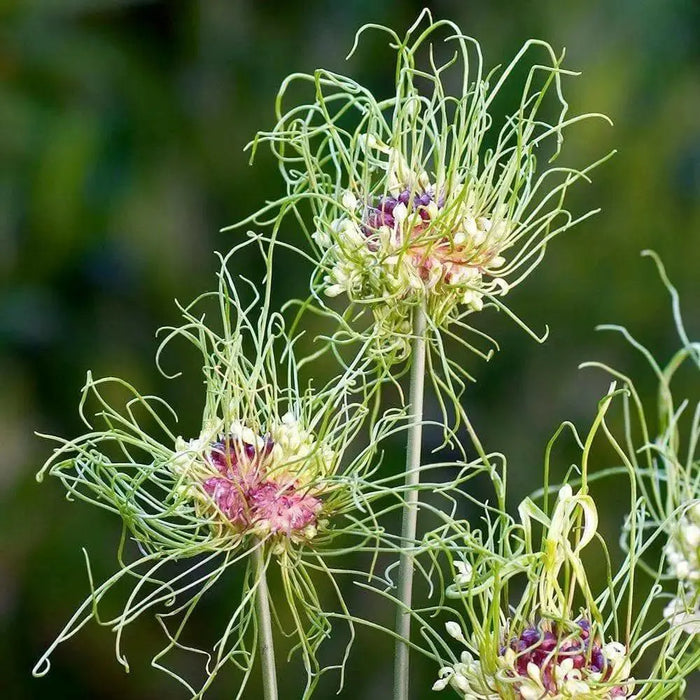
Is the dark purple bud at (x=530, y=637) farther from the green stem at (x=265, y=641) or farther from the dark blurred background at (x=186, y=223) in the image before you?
the dark blurred background at (x=186, y=223)

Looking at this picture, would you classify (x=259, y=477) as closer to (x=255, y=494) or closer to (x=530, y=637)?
(x=255, y=494)

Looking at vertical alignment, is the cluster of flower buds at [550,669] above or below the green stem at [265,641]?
above

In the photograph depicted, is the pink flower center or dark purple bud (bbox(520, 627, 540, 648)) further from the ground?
dark purple bud (bbox(520, 627, 540, 648))

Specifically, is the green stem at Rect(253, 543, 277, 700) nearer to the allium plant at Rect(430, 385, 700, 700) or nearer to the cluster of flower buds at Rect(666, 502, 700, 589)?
the allium plant at Rect(430, 385, 700, 700)

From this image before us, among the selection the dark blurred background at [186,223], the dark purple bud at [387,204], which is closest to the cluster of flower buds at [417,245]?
the dark purple bud at [387,204]

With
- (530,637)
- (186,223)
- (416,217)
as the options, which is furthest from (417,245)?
(186,223)

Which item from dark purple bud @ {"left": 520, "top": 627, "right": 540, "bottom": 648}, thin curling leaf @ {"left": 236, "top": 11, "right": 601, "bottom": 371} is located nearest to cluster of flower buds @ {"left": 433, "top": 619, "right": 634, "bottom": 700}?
dark purple bud @ {"left": 520, "top": 627, "right": 540, "bottom": 648}
